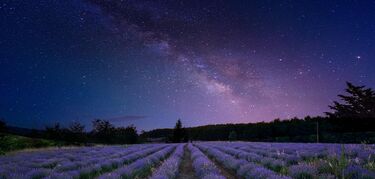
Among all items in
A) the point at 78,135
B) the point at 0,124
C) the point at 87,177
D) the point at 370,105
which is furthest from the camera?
the point at 78,135

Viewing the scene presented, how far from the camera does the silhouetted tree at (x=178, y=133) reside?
8388 centimetres

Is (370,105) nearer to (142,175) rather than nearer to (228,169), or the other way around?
(228,169)

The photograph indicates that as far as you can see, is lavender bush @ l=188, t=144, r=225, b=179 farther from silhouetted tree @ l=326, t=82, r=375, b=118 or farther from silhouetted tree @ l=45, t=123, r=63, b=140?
silhouetted tree @ l=45, t=123, r=63, b=140

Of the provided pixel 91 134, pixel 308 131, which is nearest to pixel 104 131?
pixel 91 134

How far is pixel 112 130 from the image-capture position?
95375 mm

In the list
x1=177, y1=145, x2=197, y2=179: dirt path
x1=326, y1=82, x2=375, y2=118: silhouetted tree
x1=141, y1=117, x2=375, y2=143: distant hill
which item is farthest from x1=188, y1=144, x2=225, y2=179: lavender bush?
x1=326, y1=82, x2=375, y2=118: silhouetted tree

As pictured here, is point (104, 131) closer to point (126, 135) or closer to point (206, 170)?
point (126, 135)

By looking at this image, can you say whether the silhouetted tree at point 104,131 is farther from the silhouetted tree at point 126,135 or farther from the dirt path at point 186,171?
the dirt path at point 186,171

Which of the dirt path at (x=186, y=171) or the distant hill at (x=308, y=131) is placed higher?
the distant hill at (x=308, y=131)

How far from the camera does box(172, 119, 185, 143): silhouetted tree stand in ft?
275

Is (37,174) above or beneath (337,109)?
beneath

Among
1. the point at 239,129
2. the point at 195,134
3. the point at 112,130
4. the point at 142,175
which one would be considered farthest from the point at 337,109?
the point at 195,134

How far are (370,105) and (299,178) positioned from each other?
114 ft

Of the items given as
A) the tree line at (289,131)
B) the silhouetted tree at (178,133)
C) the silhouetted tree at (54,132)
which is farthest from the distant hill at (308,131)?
the silhouetted tree at (54,132)
